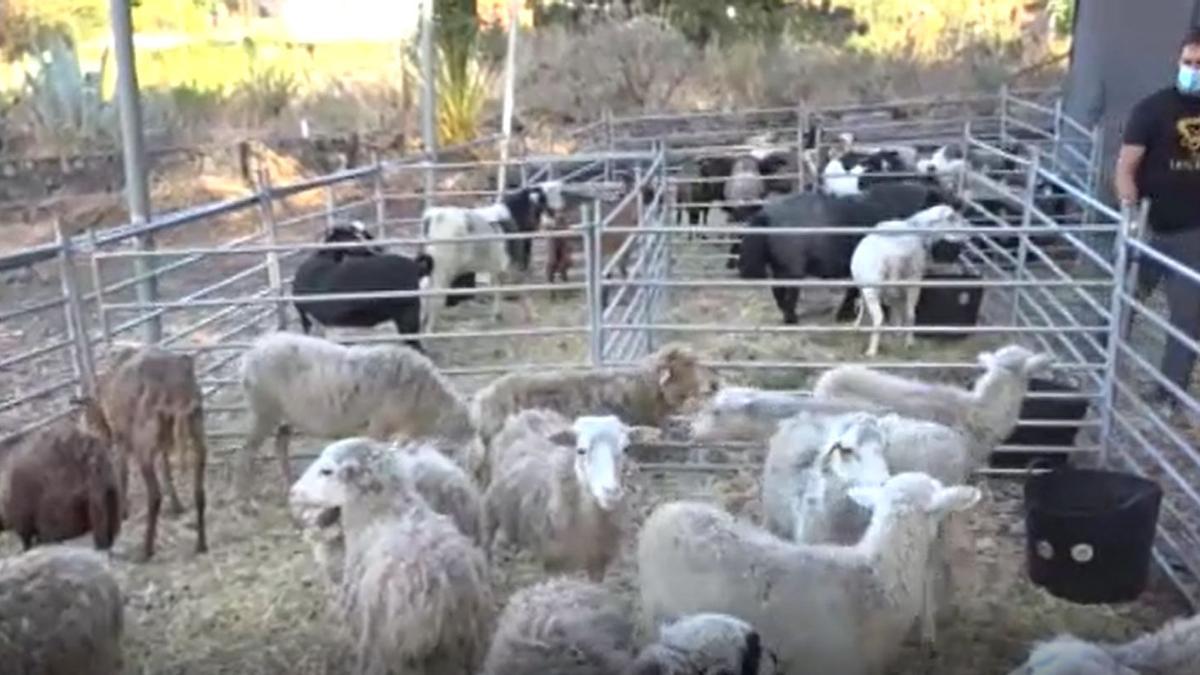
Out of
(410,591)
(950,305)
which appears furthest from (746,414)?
(950,305)

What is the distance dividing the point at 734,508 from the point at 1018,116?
1275 centimetres

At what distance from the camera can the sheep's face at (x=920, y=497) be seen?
13.1ft

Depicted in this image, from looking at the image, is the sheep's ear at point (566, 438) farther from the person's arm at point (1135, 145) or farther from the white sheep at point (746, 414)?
the person's arm at point (1135, 145)

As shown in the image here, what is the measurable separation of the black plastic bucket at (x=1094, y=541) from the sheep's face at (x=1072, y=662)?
1535mm

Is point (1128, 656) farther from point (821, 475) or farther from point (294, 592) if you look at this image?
point (294, 592)

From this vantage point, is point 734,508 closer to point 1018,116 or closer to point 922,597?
point 922,597

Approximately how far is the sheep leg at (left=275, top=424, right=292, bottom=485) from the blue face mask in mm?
4682

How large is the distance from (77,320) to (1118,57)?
10902mm

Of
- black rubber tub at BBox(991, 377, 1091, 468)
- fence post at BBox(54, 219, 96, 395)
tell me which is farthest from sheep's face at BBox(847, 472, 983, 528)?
fence post at BBox(54, 219, 96, 395)

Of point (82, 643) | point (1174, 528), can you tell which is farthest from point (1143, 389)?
point (82, 643)

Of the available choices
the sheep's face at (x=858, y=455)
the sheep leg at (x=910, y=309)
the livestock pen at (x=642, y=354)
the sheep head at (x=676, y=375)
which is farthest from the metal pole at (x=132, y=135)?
the sheep leg at (x=910, y=309)

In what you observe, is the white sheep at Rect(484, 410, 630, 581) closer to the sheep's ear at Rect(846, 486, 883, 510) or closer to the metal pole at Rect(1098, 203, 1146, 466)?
the sheep's ear at Rect(846, 486, 883, 510)

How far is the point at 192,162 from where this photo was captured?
1594cm

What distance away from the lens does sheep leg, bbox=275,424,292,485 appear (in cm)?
633
